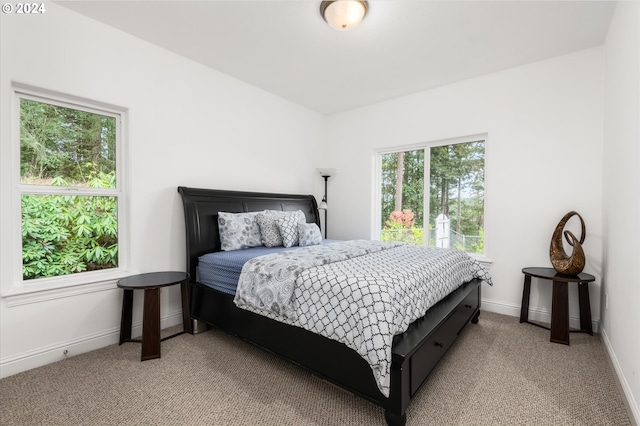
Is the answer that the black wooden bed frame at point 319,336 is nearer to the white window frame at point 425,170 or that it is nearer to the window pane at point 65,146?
the window pane at point 65,146

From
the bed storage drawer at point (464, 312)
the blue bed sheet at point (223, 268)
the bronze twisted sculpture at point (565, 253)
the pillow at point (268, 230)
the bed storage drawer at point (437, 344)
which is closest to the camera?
the bed storage drawer at point (437, 344)

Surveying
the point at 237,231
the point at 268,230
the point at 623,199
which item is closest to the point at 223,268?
the point at 237,231

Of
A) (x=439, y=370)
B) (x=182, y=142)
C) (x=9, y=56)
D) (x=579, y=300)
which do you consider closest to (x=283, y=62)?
(x=182, y=142)

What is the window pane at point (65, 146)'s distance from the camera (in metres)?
2.23

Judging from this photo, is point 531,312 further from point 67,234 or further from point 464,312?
point 67,234

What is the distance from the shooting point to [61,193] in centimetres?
237

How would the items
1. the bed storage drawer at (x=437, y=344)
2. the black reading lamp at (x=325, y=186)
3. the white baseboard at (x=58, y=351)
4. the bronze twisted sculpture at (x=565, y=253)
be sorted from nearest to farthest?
the bed storage drawer at (x=437, y=344) → the white baseboard at (x=58, y=351) → the bronze twisted sculpture at (x=565, y=253) → the black reading lamp at (x=325, y=186)

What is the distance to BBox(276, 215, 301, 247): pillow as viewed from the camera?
122 inches

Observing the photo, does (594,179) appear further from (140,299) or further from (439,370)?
(140,299)

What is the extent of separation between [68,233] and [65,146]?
2.32 feet

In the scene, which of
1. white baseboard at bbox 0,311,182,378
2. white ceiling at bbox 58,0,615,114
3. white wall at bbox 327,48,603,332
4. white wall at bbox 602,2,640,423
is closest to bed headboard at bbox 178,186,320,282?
white baseboard at bbox 0,311,182,378

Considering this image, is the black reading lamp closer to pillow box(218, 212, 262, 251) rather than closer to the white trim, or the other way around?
pillow box(218, 212, 262, 251)

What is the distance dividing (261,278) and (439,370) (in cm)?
141

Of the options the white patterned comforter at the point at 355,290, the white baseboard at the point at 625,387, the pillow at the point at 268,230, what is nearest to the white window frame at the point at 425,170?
the white patterned comforter at the point at 355,290
